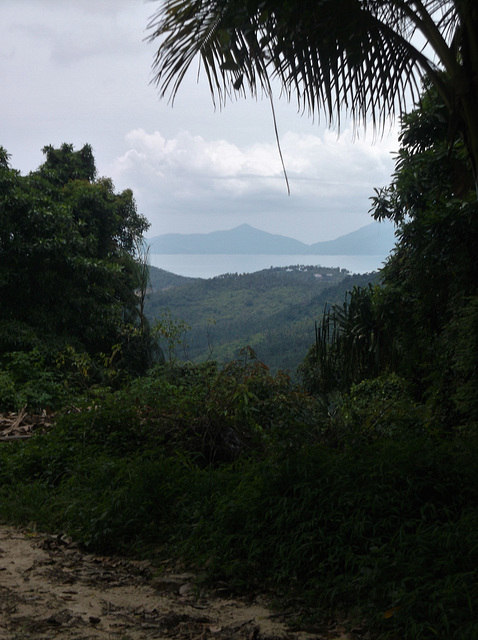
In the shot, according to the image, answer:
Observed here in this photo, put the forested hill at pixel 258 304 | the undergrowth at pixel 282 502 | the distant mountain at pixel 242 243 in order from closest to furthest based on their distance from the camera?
the undergrowth at pixel 282 502, the forested hill at pixel 258 304, the distant mountain at pixel 242 243

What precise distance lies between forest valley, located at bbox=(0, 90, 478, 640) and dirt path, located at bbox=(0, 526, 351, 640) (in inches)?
5.7

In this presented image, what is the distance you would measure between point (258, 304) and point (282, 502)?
37147 mm

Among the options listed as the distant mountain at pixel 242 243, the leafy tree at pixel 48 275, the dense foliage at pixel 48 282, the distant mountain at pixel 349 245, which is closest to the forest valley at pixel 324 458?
the dense foliage at pixel 48 282

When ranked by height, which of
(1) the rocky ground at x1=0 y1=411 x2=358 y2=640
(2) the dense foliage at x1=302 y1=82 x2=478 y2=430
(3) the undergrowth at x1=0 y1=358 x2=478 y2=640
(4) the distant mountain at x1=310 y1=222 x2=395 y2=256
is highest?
(4) the distant mountain at x1=310 y1=222 x2=395 y2=256

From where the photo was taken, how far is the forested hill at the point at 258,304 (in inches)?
1185

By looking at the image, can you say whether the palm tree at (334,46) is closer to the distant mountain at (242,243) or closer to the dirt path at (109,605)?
the dirt path at (109,605)

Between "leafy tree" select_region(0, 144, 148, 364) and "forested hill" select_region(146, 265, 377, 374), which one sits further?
"forested hill" select_region(146, 265, 377, 374)

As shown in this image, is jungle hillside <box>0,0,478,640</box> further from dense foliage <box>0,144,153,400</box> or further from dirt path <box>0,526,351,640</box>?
dense foliage <box>0,144,153,400</box>

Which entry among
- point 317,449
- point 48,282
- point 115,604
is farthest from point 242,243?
point 115,604

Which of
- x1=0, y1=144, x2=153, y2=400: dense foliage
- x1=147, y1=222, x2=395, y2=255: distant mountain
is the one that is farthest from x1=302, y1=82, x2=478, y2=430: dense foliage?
x1=147, y1=222, x2=395, y2=255: distant mountain

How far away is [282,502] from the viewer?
135 inches

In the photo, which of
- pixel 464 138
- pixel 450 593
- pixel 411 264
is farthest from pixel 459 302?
pixel 450 593

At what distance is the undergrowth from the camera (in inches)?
107

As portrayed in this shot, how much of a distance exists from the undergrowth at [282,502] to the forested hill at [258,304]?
20383 millimetres
